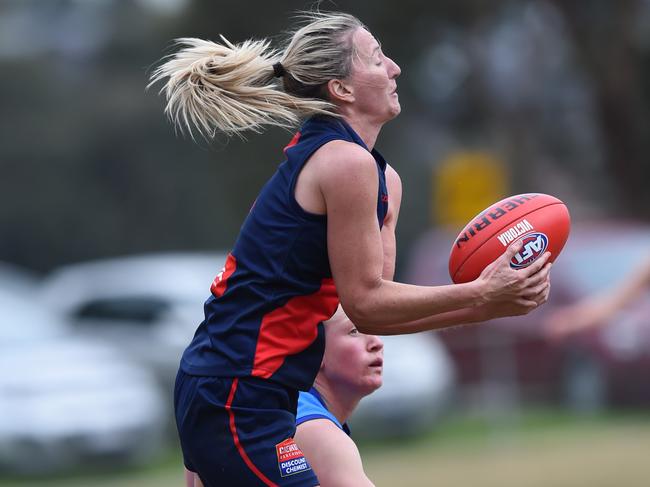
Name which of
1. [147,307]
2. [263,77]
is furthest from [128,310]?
[263,77]

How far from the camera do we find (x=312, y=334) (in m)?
3.97

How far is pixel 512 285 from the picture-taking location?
3826 mm

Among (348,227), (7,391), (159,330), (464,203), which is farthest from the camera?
(464,203)

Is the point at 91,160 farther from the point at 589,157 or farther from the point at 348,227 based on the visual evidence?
the point at 348,227

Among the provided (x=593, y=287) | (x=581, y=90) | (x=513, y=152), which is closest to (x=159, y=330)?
(x=593, y=287)

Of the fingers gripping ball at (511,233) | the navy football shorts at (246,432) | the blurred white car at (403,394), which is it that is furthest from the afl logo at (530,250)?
the blurred white car at (403,394)

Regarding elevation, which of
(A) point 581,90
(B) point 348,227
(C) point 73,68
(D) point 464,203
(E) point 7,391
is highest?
(C) point 73,68

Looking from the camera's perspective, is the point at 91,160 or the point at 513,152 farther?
the point at 91,160

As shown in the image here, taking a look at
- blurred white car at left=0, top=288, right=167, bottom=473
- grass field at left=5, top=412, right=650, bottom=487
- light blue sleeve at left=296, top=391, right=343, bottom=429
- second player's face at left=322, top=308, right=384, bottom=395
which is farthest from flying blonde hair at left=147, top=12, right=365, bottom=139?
blurred white car at left=0, top=288, right=167, bottom=473

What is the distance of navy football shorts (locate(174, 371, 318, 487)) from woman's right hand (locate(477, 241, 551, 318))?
0.71 m

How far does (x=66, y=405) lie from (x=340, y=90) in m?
6.91

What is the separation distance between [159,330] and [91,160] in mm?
13140

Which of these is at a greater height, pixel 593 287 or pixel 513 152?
pixel 513 152

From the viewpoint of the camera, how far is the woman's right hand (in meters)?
3.83
